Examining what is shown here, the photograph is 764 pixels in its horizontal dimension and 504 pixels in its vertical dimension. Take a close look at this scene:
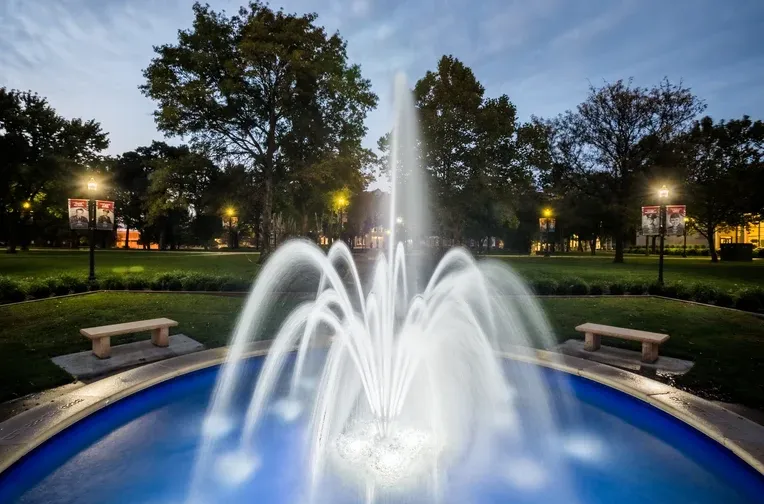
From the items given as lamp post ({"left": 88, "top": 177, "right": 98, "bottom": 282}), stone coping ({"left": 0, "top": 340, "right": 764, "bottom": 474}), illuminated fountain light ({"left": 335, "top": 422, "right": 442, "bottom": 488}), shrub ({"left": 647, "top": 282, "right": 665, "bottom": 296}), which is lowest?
illuminated fountain light ({"left": 335, "top": 422, "right": 442, "bottom": 488})

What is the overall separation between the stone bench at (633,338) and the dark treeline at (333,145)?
76.8 ft

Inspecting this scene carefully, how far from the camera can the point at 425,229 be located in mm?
42250

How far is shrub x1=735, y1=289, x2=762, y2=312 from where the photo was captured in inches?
582

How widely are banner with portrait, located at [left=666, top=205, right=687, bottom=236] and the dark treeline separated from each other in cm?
1649

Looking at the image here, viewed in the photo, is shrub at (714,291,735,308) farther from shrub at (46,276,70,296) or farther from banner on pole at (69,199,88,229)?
banner on pole at (69,199,88,229)

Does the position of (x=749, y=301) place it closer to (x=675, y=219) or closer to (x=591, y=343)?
(x=675, y=219)

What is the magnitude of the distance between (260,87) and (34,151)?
3057cm

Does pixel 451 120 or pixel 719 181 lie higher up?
pixel 451 120

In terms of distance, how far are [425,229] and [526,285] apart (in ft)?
76.9

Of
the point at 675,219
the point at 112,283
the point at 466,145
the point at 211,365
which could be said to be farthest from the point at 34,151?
the point at 675,219

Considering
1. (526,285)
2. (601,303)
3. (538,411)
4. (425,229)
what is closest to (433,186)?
(425,229)

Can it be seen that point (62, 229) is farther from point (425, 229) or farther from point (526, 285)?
point (526, 285)

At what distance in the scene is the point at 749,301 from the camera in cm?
1495


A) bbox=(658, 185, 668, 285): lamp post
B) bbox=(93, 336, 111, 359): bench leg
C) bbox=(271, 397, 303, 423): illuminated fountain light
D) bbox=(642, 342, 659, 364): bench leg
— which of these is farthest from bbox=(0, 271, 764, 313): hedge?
bbox=(271, 397, 303, 423): illuminated fountain light
